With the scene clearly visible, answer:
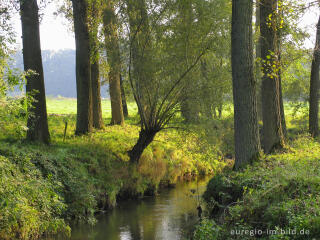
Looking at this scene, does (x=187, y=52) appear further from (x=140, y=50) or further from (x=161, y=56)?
(x=140, y=50)

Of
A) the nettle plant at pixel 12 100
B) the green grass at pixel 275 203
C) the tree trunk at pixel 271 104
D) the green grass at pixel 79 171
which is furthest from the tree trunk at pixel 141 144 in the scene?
the nettle plant at pixel 12 100

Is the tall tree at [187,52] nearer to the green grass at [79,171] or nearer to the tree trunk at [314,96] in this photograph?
the green grass at [79,171]

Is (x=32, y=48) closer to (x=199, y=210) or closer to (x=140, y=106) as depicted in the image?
(x=140, y=106)

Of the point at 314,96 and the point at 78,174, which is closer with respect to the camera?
the point at 78,174

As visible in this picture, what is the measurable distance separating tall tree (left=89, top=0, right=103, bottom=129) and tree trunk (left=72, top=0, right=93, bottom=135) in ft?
1.06

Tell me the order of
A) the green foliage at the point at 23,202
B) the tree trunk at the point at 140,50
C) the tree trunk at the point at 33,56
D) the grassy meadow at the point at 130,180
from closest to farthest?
the grassy meadow at the point at 130,180, the green foliage at the point at 23,202, the tree trunk at the point at 33,56, the tree trunk at the point at 140,50

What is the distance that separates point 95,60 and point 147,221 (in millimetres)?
8570

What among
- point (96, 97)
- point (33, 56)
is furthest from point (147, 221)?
point (96, 97)

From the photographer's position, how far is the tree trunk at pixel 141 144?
52.9 feet

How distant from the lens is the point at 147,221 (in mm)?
12734

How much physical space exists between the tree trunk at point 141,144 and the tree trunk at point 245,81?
5.39 metres

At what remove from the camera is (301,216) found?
20.0 feet

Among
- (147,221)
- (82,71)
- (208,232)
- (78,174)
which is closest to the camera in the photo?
(208,232)

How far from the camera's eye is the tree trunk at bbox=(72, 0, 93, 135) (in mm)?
17125
